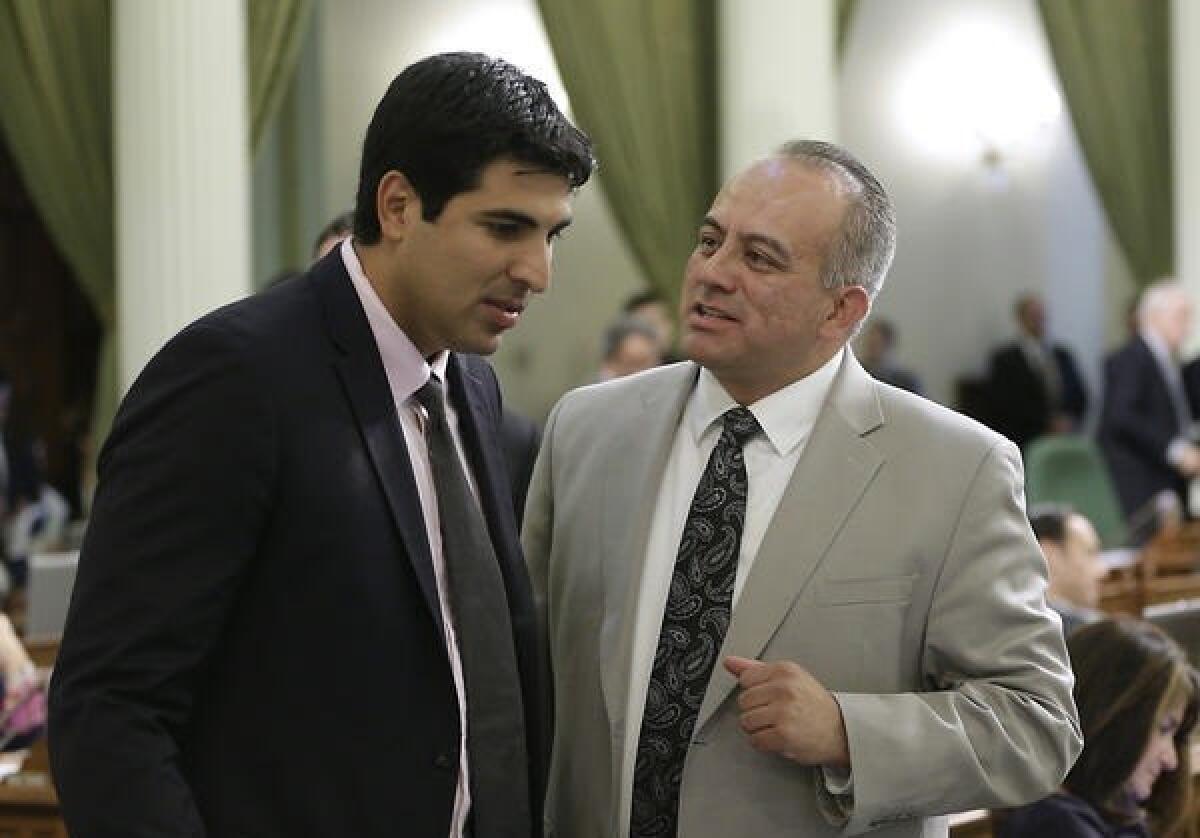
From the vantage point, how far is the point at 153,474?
5.80ft

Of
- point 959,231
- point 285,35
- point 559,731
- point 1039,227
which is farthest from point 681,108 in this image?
point 559,731

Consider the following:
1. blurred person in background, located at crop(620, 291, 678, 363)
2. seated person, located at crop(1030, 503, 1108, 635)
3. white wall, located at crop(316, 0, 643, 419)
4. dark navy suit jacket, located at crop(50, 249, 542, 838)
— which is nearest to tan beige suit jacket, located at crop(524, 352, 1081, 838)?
dark navy suit jacket, located at crop(50, 249, 542, 838)

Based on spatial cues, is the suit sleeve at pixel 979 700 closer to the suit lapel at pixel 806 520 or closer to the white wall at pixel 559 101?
the suit lapel at pixel 806 520

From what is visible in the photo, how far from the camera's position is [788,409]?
2326 mm

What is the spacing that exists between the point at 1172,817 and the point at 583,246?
27.4 ft

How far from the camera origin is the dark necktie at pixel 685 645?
7.29ft

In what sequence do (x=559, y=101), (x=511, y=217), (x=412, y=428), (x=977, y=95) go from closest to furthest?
(x=511, y=217), (x=412, y=428), (x=559, y=101), (x=977, y=95)

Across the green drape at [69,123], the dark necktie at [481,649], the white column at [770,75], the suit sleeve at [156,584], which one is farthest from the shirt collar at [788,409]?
the white column at [770,75]

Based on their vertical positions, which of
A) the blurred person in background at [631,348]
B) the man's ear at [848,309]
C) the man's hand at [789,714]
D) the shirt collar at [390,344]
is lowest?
the blurred person in background at [631,348]

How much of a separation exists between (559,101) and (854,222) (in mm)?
7592

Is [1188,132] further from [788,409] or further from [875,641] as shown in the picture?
[875,641]

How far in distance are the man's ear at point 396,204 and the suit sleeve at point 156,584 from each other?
21 cm

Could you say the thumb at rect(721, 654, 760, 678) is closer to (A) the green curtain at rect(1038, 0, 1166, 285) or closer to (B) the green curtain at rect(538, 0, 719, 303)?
(B) the green curtain at rect(538, 0, 719, 303)

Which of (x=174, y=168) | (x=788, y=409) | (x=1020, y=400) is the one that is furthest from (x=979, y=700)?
(x=1020, y=400)
